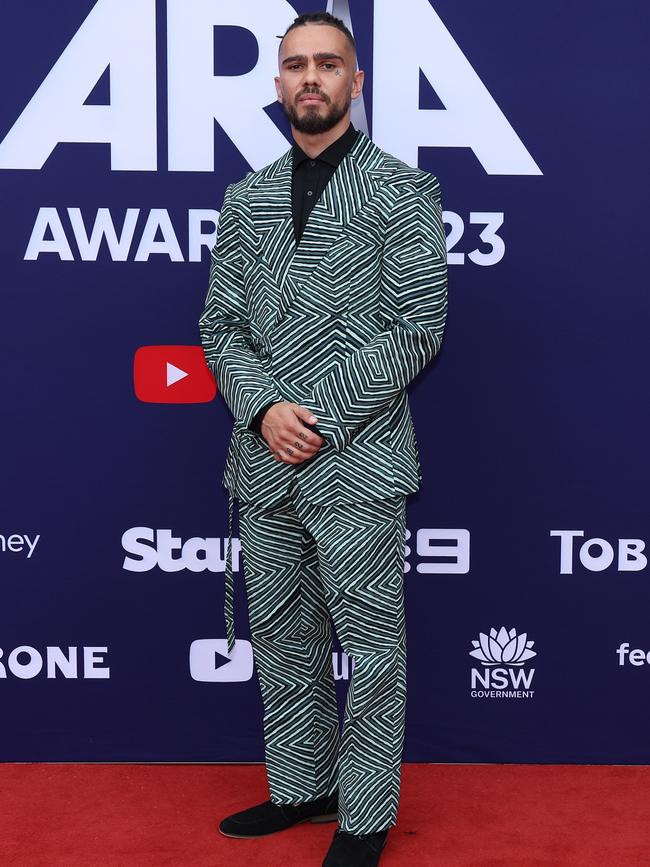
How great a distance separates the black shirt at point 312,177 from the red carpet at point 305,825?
1312 millimetres

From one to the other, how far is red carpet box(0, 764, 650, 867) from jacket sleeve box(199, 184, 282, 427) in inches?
37.4

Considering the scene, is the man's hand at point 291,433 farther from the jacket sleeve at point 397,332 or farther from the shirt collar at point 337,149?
the shirt collar at point 337,149

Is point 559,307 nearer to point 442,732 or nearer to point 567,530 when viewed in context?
point 567,530

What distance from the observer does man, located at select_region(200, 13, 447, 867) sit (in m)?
2.19

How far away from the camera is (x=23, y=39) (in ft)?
8.54

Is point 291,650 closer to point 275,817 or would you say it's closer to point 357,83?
point 275,817

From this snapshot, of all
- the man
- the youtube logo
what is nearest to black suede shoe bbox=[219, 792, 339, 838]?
the man

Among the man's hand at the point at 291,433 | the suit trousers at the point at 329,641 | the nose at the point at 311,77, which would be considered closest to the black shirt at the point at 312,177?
the nose at the point at 311,77

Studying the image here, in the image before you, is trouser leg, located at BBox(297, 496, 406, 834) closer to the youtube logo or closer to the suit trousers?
the suit trousers

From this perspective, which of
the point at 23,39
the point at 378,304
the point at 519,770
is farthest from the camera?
the point at 519,770

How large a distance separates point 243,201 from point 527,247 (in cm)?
75

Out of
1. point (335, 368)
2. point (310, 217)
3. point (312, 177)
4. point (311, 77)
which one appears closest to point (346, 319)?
point (335, 368)

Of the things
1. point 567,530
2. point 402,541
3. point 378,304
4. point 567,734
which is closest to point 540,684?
point 567,734

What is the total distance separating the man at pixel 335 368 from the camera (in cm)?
219
